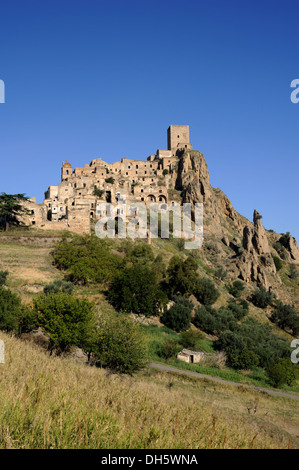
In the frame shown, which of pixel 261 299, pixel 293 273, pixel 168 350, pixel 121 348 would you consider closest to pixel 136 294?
pixel 168 350

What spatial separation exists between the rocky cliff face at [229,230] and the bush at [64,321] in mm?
40538

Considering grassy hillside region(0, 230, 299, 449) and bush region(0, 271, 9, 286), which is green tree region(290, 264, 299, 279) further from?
grassy hillside region(0, 230, 299, 449)

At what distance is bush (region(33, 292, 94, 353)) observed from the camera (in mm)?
19094

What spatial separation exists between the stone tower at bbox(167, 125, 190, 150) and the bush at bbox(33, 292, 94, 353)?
3156 inches

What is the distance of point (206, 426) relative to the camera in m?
7.46

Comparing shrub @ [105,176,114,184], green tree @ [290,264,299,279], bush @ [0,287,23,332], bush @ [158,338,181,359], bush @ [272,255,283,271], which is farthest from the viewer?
shrub @ [105,176,114,184]

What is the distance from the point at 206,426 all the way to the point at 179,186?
256 feet

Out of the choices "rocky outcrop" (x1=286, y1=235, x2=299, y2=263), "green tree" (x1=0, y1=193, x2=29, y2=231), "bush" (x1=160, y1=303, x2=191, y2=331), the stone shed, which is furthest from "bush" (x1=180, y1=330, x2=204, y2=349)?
"rocky outcrop" (x1=286, y1=235, x2=299, y2=263)

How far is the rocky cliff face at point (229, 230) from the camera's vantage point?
57719mm

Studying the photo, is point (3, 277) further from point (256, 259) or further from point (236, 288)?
point (256, 259)

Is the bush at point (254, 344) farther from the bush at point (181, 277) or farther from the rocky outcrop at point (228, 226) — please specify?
the rocky outcrop at point (228, 226)

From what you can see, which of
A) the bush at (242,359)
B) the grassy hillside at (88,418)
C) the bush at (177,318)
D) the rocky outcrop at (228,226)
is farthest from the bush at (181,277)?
the grassy hillside at (88,418)

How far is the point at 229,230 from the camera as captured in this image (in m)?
80.4

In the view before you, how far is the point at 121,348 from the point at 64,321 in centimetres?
401
